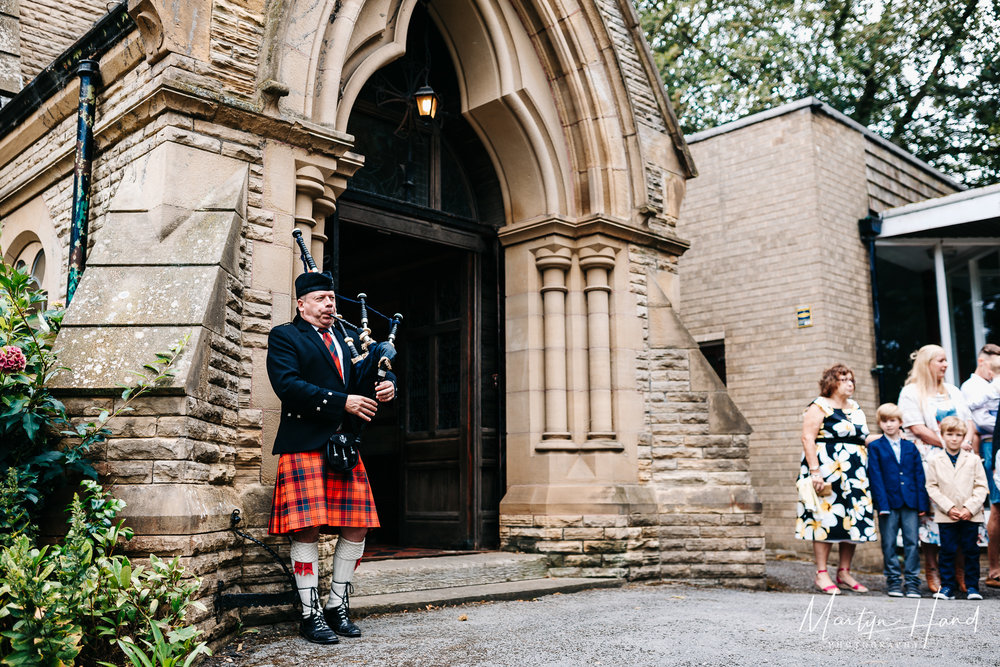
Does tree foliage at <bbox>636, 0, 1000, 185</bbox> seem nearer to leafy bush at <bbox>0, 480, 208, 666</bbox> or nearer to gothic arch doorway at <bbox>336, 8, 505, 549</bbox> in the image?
gothic arch doorway at <bbox>336, 8, 505, 549</bbox>

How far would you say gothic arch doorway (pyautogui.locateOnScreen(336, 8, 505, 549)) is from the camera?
7.88m

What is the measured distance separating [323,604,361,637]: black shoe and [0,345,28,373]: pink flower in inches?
77.9

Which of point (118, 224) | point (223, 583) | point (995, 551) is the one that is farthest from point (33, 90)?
point (995, 551)

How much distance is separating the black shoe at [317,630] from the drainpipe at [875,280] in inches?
318

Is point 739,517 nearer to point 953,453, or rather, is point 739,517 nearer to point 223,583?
point 953,453

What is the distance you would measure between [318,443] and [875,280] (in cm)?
852

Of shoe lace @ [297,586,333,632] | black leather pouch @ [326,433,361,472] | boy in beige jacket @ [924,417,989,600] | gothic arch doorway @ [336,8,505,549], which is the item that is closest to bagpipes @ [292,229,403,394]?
black leather pouch @ [326,433,361,472]

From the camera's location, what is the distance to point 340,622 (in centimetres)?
477

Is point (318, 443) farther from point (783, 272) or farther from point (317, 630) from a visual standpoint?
point (783, 272)

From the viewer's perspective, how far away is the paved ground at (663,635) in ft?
14.1

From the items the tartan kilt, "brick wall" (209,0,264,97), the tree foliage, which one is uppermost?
the tree foliage

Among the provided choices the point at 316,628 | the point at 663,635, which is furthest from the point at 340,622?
the point at 663,635

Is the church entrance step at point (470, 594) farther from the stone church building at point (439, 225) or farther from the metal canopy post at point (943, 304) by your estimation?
the metal canopy post at point (943, 304)

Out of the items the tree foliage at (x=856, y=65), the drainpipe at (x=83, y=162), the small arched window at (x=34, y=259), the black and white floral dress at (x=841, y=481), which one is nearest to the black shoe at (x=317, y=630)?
the drainpipe at (x=83, y=162)
